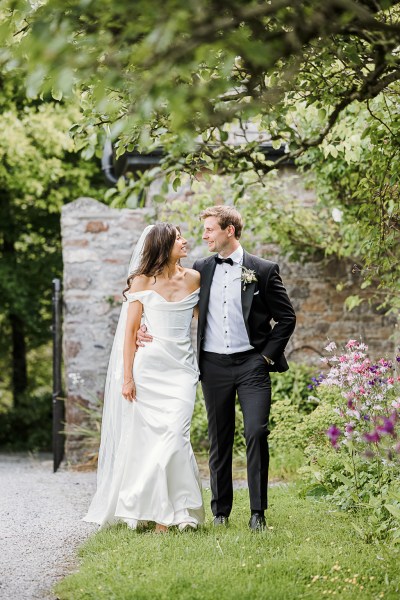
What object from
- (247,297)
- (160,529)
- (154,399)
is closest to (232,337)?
(247,297)

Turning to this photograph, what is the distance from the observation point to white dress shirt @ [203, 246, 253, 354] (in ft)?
17.9

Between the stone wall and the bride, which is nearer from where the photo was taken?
the bride

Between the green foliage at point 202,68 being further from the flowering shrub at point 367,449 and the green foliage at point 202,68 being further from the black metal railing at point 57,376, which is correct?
the black metal railing at point 57,376

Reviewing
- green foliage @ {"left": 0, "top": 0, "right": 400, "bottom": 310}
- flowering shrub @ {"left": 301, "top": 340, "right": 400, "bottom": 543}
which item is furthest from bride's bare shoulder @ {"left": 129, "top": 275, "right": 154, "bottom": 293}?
flowering shrub @ {"left": 301, "top": 340, "right": 400, "bottom": 543}

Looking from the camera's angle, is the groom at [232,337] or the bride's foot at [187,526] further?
the groom at [232,337]

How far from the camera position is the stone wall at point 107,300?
32.9ft

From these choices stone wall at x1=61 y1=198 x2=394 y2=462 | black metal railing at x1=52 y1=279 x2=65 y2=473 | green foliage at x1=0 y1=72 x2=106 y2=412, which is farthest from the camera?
green foliage at x1=0 y1=72 x2=106 y2=412

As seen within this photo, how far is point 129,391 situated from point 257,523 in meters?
1.15

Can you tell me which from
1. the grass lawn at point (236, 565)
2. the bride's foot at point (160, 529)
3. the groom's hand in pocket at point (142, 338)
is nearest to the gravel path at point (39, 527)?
the grass lawn at point (236, 565)

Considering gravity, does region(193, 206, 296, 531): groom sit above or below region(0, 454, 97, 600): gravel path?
above

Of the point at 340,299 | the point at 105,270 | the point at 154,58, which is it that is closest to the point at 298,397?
the point at 340,299

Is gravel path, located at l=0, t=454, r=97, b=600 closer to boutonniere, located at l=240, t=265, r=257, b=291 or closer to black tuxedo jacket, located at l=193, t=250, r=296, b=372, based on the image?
black tuxedo jacket, located at l=193, t=250, r=296, b=372

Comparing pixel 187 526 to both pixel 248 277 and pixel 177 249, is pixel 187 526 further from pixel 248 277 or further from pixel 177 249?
pixel 177 249

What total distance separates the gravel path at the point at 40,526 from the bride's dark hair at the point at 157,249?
1.79m
